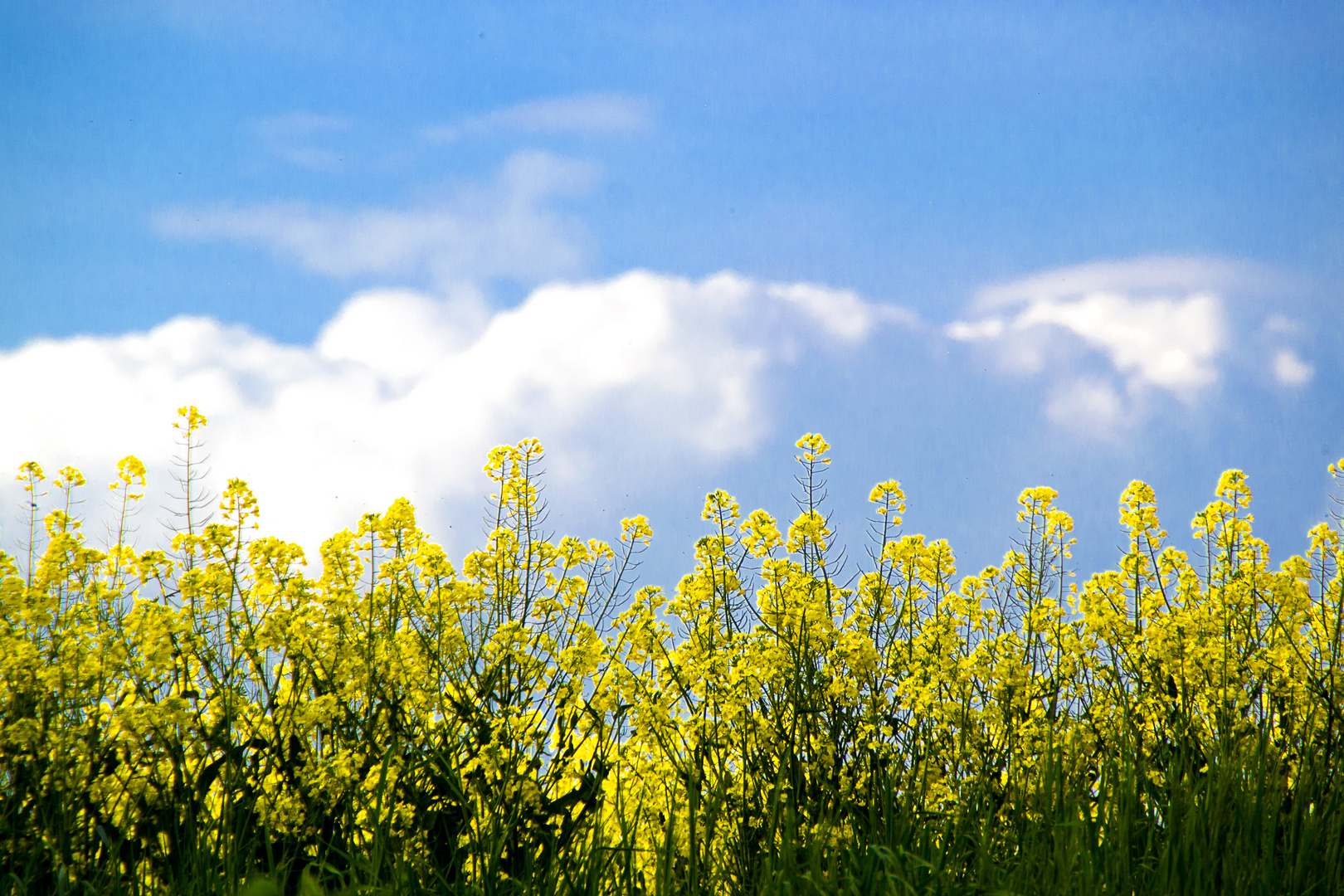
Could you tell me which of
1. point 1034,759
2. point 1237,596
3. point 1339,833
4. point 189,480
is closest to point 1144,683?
point 1237,596

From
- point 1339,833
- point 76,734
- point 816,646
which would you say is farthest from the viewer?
point 816,646

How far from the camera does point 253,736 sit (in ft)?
13.8

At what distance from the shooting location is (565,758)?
438 centimetres

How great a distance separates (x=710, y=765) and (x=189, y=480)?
9.10 ft

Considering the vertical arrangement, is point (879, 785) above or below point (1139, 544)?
below

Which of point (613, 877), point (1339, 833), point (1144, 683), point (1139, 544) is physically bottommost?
point (613, 877)

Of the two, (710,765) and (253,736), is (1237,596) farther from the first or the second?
(253,736)

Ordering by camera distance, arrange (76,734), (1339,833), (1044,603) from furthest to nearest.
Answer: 1. (1044,603)
2. (76,734)
3. (1339,833)

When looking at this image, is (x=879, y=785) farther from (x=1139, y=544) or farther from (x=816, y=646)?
(x=1139, y=544)

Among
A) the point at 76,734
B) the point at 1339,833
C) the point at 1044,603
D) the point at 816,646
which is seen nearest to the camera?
the point at 1339,833

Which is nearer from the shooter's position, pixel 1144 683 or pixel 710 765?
pixel 710 765

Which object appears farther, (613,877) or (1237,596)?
(1237,596)

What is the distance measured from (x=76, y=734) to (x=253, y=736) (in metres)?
0.73

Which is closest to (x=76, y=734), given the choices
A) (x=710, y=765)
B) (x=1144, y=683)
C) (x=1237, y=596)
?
(x=710, y=765)
